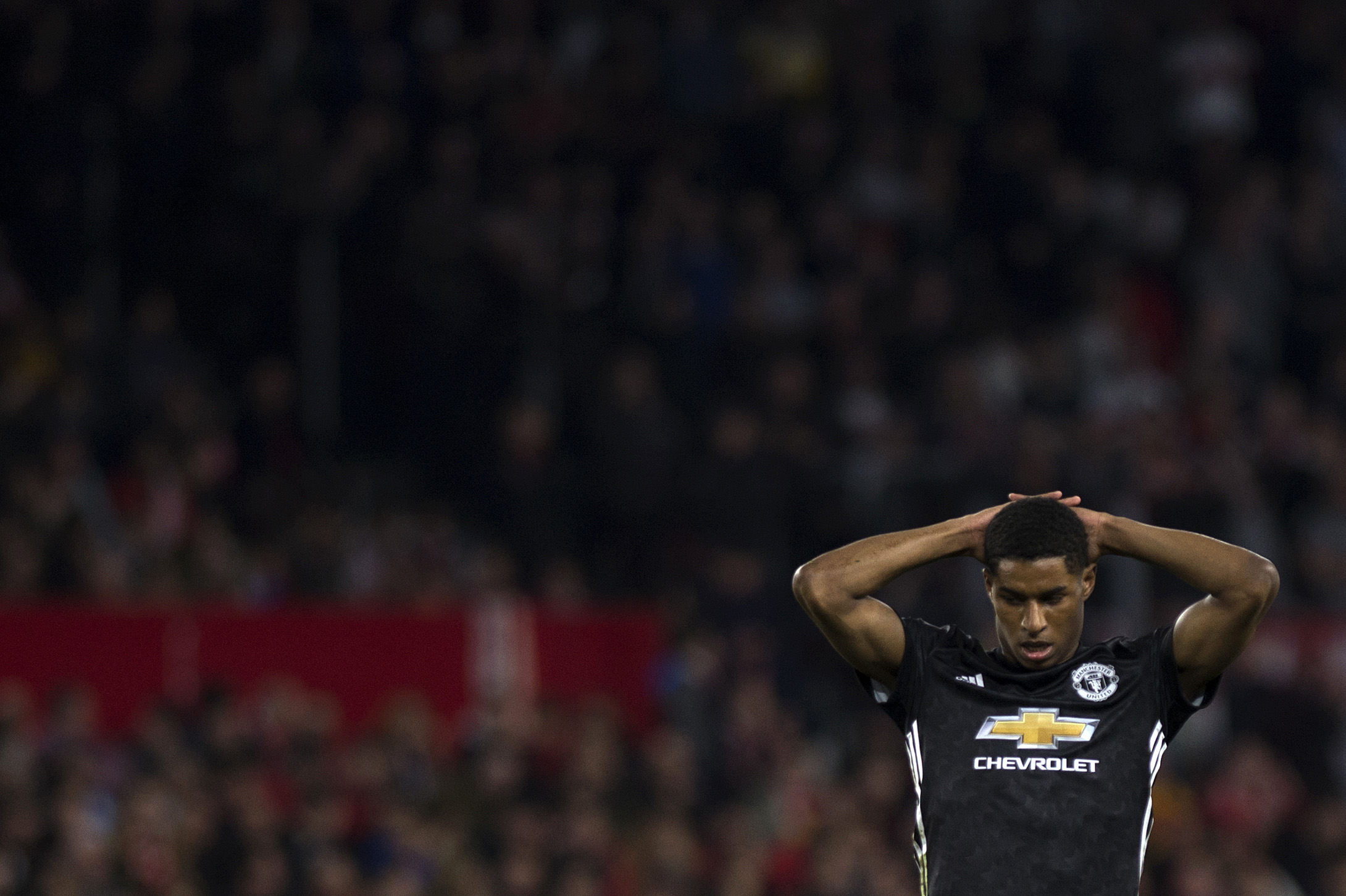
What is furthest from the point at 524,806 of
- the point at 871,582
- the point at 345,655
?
the point at 871,582

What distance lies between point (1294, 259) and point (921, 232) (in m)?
2.97

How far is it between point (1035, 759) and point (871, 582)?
2.05 feet

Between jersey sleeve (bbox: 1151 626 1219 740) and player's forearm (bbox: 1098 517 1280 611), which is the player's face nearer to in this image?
player's forearm (bbox: 1098 517 1280 611)

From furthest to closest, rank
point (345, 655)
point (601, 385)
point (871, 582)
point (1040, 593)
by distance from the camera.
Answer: point (601, 385)
point (345, 655)
point (871, 582)
point (1040, 593)

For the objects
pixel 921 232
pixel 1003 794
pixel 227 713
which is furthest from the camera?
pixel 921 232

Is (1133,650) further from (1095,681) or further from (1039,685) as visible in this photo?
(1039,685)

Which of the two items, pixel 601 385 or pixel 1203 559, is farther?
pixel 601 385

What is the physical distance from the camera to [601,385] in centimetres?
1589

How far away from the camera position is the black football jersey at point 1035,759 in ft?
19.5

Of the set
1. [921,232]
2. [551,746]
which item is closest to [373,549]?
[551,746]

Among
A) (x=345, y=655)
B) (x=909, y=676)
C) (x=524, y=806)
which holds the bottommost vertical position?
(x=524, y=806)

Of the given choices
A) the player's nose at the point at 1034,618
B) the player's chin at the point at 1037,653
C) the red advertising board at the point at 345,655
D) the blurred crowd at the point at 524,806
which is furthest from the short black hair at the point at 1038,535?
the red advertising board at the point at 345,655

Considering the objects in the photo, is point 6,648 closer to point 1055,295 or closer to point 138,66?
point 138,66

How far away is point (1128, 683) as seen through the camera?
6.19 m
